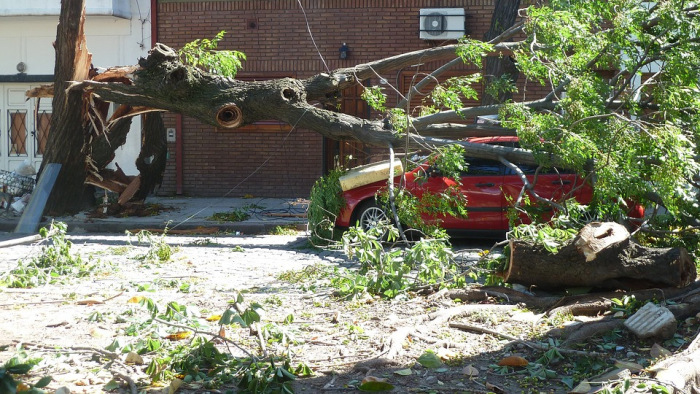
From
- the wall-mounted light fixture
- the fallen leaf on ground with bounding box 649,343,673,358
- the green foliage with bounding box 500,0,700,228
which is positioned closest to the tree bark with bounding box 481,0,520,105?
the wall-mounted light fixture

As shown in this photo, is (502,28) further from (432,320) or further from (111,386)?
(111,386)

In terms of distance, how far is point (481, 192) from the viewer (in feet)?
40.3

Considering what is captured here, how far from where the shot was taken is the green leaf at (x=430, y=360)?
591cm

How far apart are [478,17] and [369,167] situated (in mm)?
7200

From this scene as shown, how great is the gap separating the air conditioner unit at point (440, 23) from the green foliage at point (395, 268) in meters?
10.6

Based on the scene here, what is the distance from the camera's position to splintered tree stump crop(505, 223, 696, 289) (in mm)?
7512

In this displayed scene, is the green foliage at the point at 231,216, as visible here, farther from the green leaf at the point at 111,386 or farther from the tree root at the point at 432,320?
the green leaf at the point at 111,386

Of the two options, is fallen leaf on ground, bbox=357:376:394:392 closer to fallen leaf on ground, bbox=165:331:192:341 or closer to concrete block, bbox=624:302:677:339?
fallen leaf on ground, bbox=165:331:192:341

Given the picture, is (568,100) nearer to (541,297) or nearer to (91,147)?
(541,297)

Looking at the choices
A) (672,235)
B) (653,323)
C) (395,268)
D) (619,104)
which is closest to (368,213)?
(619,104)

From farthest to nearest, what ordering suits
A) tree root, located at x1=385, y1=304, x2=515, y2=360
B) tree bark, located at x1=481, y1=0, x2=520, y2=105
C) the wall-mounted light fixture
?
the wall-mounted light fixture
tree bark, located at x1=481, y1=0, x2=520, y2=105
tree root, located at x1=385, y1=304, x2=515, y2=360

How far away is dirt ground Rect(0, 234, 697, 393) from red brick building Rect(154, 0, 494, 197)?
8.73 m

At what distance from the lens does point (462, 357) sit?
20.4 ft

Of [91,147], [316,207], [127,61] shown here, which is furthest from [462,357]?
[127,61]
